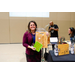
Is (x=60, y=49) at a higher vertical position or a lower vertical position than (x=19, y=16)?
lower

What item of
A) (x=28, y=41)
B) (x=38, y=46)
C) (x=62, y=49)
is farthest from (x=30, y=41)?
(x=62, y=49)

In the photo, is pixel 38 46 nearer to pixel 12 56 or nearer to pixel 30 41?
pixel 30 41

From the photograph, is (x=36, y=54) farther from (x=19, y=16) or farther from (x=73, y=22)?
(x=73, y=22)

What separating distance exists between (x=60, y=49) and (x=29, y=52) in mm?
598

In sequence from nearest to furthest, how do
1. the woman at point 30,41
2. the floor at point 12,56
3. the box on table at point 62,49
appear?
the box on table at point 62,49
the woman at point 30,41
the floor at point 12,56

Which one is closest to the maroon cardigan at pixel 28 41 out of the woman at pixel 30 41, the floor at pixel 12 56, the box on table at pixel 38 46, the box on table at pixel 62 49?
the woman at pixel 30 41

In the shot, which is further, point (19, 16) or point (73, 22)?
point (73, 22)

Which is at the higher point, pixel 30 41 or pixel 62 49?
pixel 30 41

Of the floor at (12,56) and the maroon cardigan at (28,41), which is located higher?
the maroon cardigan at (28,41)

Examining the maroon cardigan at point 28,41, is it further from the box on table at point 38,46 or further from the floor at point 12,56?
the floor at point 12,56

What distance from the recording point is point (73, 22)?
5.13 metres

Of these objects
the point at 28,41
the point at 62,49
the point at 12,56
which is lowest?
the point at 12,56

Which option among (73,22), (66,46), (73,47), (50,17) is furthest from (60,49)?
(73,22)

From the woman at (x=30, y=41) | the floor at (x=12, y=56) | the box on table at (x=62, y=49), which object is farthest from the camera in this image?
the floor at (x=12, y=56)
